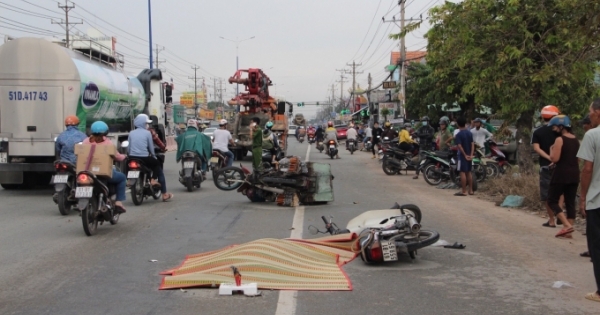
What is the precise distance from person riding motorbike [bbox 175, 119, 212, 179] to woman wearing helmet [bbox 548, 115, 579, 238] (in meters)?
8.53

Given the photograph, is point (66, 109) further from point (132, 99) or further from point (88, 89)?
point (132, 99)

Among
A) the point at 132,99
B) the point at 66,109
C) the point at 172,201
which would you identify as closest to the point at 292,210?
the point at 172,201

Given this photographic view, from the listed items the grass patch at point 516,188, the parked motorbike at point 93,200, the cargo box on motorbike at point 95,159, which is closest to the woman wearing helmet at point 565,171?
the grass patch at point 516,188

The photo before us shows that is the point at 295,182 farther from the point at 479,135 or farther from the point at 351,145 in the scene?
the point at 351,145

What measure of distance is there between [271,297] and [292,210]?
247 inches

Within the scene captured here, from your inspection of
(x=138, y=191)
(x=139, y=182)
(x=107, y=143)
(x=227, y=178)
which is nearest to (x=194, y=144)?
(x=227, y=178)

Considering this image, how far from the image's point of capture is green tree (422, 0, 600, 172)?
1455cm

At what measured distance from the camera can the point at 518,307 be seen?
18.9 feet

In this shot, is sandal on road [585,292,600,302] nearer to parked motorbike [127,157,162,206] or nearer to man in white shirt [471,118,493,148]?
parked motorbike [127,157,162,206]

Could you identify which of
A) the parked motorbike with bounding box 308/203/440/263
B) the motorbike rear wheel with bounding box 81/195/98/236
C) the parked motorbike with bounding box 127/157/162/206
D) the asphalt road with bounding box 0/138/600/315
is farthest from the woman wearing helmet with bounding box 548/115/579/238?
the parked motorbike with bounding box 127/157/162/206

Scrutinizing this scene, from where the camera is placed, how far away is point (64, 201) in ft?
37.7

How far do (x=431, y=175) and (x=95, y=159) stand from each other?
34.9ft

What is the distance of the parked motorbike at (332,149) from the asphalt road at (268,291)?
17458mm

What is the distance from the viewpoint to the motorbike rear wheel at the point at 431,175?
58.3ft
